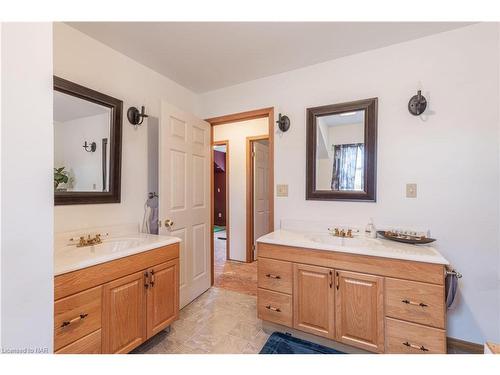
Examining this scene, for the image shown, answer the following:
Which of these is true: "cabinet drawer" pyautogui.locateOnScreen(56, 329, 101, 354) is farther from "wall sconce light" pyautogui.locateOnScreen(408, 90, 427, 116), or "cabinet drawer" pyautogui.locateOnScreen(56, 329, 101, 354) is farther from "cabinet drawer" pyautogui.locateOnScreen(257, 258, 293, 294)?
"wall sconce light" pyautogui.locateOnScreen(408, 90, 427, 116)

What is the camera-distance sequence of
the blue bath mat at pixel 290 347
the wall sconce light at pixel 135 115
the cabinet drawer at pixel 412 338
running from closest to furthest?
the cabinet drawer at pixel 412 338
the blue bath mat at pixel 290 347
the wall sconce light at pixel 135 115

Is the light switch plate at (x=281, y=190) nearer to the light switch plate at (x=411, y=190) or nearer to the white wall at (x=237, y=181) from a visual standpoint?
the light switch plate at (x=411, y=190)

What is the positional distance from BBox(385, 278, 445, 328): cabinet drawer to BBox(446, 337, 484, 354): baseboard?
0.61m

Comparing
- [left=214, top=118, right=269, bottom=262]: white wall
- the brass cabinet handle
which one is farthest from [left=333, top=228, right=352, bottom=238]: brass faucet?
[left=214, top=118, right=269, bottom=262]: white wall

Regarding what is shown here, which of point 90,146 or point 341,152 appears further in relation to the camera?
point 341,152

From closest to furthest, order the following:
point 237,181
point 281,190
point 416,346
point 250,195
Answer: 1. point 416,346
2. point 281,190
3. point 250,195
4. point 237,181

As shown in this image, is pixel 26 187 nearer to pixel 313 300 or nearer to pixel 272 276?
pixel 272 276

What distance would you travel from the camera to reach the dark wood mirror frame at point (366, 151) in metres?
1.84

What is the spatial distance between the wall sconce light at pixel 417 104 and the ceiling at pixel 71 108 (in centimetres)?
243

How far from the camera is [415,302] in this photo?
1333mm

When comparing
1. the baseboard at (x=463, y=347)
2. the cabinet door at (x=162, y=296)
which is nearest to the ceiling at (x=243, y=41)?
the cabinet door at (x=162, y=296)

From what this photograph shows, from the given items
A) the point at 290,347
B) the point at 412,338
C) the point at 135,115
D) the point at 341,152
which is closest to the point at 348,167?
the point at 341,152

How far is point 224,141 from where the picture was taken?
3623 mm

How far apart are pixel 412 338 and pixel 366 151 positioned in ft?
4.38
